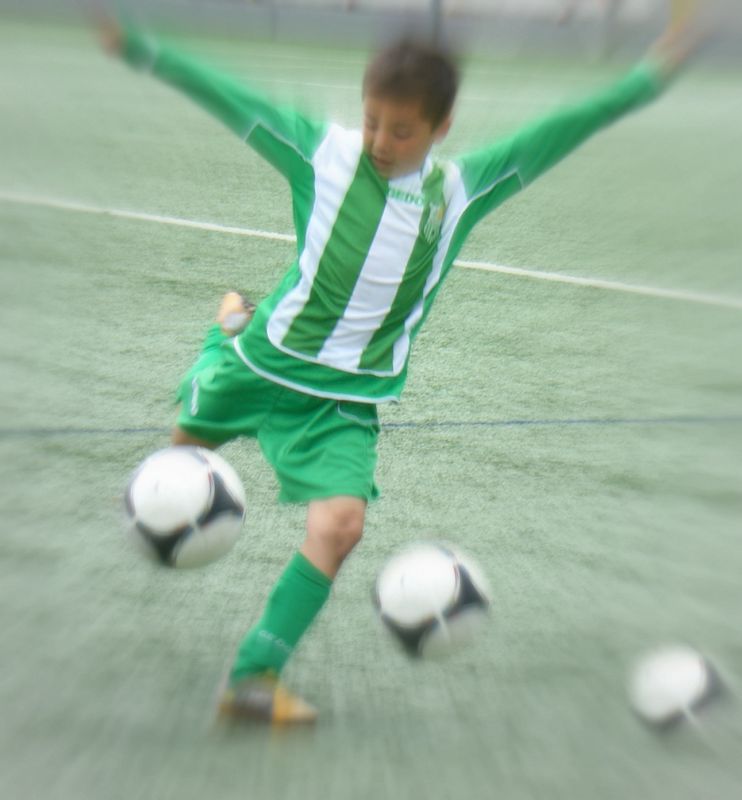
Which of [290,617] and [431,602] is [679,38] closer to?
[431,602]

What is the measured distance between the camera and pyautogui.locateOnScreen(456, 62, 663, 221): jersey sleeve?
3012 millimetres

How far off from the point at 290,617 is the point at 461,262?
13.5ft

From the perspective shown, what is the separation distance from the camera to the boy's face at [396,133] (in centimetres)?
274

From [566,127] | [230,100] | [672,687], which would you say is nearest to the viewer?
[672,687]

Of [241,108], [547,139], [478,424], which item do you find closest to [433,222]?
[547,139]

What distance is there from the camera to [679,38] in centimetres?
306

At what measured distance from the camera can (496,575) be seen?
350 cm

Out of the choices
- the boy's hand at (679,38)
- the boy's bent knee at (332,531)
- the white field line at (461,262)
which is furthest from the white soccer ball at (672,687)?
the white field line at (461,262)

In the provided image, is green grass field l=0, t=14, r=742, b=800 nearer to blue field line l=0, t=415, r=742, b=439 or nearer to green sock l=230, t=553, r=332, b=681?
blue field line l=0, t=415, r=742, b=439

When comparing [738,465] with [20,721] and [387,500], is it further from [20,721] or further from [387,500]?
[20,721]

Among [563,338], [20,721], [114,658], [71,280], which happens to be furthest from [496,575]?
[71,280]

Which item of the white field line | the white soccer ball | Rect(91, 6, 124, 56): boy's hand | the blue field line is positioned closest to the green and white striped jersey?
Rect(91, 6, 124, 56): boy's hand

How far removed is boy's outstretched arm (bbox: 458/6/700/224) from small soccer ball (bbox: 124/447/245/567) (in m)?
0.98

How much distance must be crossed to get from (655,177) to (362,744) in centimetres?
770
